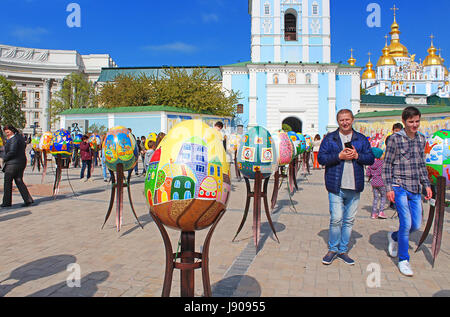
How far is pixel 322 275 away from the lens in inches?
162

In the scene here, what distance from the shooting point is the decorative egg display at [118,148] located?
20.9ft

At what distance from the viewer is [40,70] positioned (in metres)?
69.1

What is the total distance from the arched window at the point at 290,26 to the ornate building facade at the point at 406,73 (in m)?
59.7

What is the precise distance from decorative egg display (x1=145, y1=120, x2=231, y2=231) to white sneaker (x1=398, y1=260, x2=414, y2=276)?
9.67 feet

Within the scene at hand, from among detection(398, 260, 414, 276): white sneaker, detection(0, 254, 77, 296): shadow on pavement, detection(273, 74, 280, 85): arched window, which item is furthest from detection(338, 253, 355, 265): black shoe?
detection(273, 74, 280, 85): arched window

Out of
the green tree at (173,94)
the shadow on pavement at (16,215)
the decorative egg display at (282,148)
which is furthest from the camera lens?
the green tree at (173,94)

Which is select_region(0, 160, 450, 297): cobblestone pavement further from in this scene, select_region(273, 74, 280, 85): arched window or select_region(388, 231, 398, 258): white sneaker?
select_region(273, 74, 280, 85): arched window

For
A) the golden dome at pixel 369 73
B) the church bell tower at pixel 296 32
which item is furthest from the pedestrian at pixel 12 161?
the golden dome at pixel 369 73

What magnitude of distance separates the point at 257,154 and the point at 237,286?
92.6 inches

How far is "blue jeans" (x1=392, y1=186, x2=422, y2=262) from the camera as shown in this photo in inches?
166

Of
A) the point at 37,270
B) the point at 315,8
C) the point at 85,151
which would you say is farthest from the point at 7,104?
the point at 37,270

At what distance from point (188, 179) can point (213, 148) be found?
1.14ft

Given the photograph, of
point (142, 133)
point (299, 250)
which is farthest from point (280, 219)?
point (142, 133)
